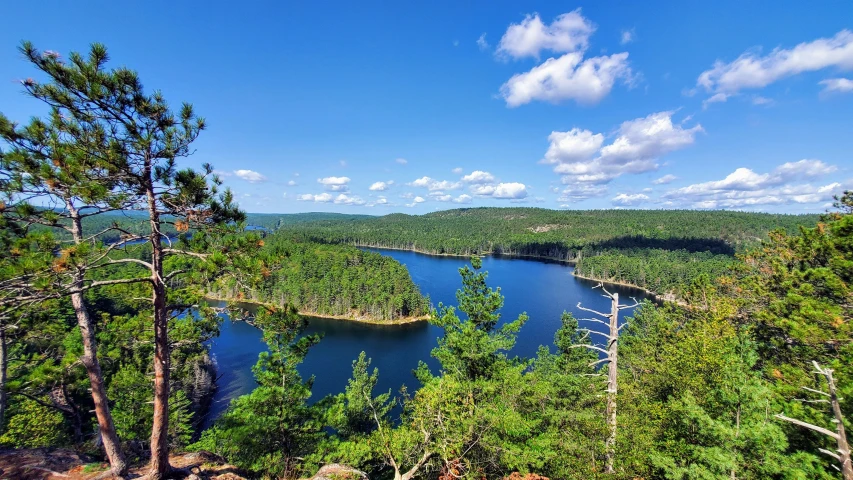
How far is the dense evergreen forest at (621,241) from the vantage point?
8169 centimetres

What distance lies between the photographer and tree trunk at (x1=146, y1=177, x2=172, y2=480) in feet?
16.1

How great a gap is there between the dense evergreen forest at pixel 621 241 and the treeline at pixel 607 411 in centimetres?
6661

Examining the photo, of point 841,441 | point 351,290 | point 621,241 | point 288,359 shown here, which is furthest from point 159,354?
point 621,241

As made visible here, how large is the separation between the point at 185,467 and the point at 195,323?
2.74m

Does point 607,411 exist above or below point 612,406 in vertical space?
below

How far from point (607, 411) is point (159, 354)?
28.9 feet

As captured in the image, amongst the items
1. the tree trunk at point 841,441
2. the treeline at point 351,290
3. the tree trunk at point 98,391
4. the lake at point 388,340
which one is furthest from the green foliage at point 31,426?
the treeline at point 351,290

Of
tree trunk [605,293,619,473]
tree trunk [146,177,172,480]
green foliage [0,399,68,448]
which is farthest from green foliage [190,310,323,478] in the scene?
green foliage [0,399,68,448]

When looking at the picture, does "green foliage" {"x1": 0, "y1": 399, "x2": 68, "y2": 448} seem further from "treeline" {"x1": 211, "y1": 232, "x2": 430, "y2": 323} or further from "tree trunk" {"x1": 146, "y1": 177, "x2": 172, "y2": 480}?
"treeline" {"x1": 211, "y1": 232, "x2": 430, "y2": 323}

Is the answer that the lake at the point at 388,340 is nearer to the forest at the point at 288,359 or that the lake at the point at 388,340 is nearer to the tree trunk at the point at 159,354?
the forest at the point at 288,359

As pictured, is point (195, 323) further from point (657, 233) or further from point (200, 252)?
point (657, 233)

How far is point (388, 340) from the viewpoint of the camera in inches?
1747

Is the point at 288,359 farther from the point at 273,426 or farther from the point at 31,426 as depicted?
the point at 31,426

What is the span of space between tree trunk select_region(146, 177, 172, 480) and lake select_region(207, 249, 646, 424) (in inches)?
409
